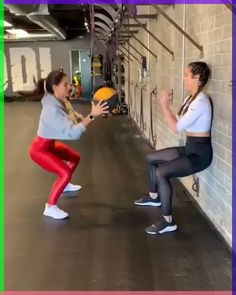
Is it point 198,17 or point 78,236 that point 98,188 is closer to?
point 78,236

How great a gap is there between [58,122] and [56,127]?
0.05 metres

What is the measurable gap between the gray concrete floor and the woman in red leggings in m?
0.33

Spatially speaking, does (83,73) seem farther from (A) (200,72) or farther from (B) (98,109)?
(A) (200,72)

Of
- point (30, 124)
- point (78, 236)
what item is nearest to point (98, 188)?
point (78, 236)

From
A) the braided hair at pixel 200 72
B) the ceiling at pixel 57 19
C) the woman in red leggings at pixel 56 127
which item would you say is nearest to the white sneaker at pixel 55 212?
the woman in red leggings at pixel 56 127

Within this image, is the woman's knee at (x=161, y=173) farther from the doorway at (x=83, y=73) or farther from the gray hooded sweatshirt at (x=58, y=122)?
the doorway at (x=83, y=73)

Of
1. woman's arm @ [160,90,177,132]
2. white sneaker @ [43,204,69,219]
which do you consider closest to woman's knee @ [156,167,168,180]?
woman's arm @ [160,90,177,132]

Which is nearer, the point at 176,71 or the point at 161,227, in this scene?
the point at 161,227

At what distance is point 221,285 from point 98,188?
2300mm

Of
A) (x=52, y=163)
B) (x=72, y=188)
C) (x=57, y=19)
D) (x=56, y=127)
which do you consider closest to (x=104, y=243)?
(x=52, y=163)

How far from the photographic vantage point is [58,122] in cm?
348

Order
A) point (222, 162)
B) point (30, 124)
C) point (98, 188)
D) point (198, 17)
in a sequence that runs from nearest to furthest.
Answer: point (222, 162), point (198, 17), point (98, 188), point (30, 124)

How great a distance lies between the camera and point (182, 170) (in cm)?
320

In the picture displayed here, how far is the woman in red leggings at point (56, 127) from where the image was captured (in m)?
3.48
